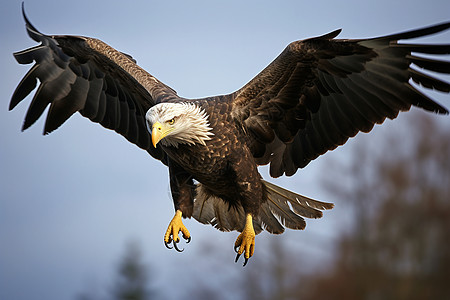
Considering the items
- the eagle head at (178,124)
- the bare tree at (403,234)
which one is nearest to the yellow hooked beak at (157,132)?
the eagle head at (178,124)

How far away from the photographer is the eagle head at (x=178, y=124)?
5329 mm

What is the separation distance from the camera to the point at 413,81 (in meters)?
5.55

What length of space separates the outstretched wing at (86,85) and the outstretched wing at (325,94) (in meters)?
0.91

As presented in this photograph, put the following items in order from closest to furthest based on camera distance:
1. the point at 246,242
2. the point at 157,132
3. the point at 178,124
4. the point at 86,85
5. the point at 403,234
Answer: the point at 157,132, the point at 178,124, the point at 246,242, the point at 86,85, the point at 403,234

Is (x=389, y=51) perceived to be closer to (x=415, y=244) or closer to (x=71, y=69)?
(x=71, y=69)

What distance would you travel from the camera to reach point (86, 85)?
667 centimetres

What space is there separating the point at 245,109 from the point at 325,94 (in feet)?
2.11

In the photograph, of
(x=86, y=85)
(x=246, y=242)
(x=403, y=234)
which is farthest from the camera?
(x=403, y=234)

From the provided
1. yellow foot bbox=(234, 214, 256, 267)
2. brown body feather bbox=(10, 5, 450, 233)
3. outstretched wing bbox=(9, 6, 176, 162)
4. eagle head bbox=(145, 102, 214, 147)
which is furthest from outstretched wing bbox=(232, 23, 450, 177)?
outstretched wing bbox=(9, 6, 176, 162)

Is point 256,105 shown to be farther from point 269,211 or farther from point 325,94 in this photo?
point 269,211

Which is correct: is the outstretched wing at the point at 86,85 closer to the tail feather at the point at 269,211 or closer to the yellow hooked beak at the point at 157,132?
the tail feather at the point at 269,211

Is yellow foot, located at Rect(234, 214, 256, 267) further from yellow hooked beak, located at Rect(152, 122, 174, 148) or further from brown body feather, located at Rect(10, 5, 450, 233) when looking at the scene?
yellow hooked beak, located at Rect(152, 122, 174, 148)

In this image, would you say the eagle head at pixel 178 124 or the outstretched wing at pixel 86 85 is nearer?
the eagle head at pixel 178 124

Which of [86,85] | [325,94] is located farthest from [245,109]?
[86,85]
